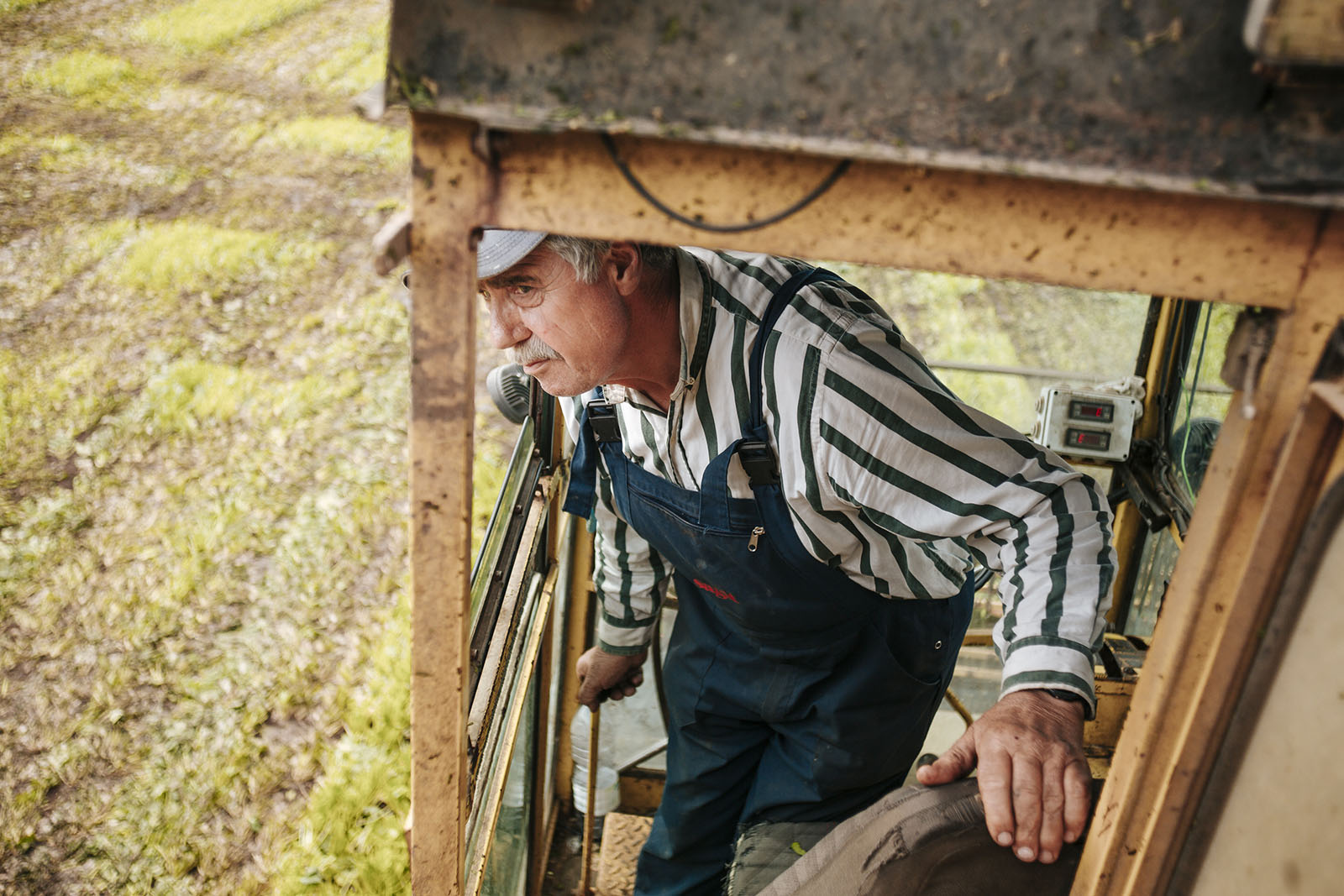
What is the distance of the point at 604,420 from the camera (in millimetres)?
2031

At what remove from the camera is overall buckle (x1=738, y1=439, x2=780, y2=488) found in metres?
1.74

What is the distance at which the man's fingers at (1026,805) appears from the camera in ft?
3.97

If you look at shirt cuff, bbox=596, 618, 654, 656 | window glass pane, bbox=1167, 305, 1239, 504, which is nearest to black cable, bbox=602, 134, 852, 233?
shirt cuff, bbox=596, 618, 654, 656

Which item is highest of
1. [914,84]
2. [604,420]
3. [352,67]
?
[352,67]

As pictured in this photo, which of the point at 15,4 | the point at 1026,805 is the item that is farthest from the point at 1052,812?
the point at 15,4

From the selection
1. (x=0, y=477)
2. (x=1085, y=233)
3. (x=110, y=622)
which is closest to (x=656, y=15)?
(x=1085, y=233)

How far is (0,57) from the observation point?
32.8 ft

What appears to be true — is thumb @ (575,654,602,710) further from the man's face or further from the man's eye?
the man's eye

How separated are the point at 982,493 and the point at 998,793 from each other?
1.54 ft

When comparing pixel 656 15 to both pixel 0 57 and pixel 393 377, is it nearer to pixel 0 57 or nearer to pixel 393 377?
pixel 393 377

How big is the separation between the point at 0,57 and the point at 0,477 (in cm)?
716

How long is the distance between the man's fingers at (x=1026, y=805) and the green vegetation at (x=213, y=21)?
41.6 feet

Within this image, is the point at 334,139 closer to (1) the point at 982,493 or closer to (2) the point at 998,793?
(1) the point at 982,493

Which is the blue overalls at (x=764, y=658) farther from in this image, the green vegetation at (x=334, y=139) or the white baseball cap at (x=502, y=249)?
the green vegetation at (x=334, y=139)
